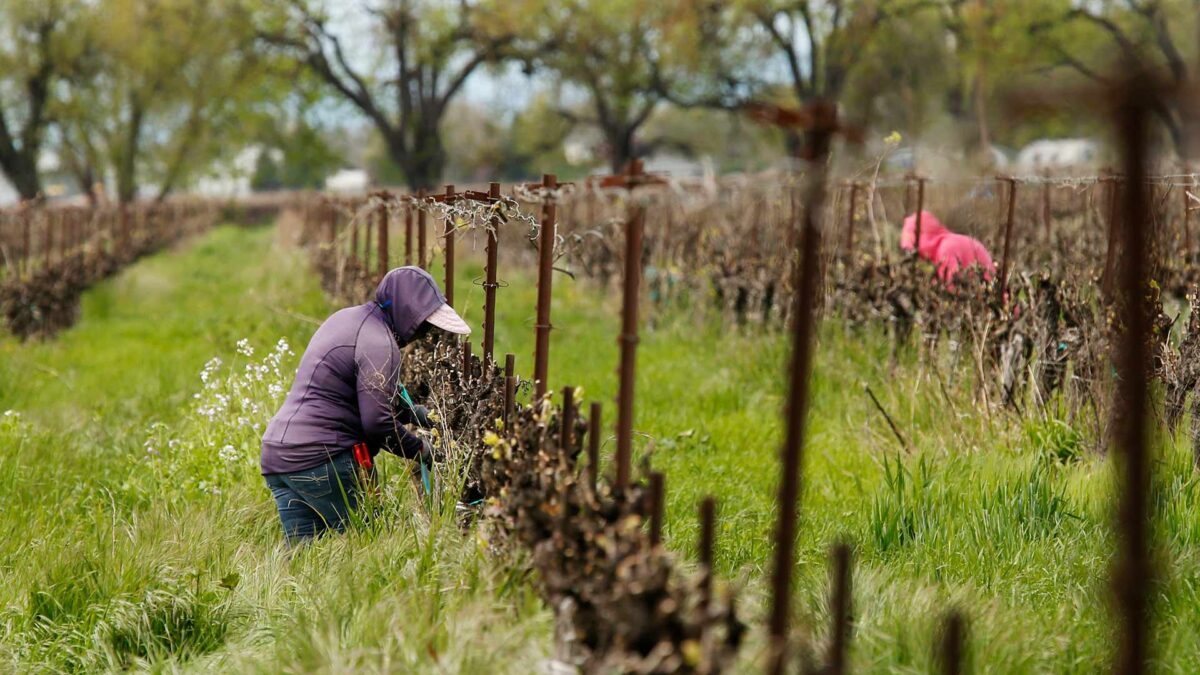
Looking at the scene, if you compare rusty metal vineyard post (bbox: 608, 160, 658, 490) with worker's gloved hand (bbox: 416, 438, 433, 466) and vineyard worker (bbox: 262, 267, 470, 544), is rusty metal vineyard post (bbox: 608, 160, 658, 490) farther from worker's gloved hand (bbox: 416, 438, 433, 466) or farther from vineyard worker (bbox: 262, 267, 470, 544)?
vineyard worker (bbox: 262, 267, 470, 544)

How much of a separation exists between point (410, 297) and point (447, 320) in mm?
162

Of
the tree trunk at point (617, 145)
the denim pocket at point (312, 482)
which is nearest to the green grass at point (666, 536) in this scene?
the denim pocket at point (312, 482)

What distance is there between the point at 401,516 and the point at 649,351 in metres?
6.11

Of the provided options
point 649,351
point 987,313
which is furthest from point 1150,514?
point 649,351

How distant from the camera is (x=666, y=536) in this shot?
4.45 meters

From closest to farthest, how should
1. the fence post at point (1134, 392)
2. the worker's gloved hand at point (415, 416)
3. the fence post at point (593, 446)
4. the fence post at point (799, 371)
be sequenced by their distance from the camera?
the fence post at point (1134, 392) < the fence post at point (799, 371) < the fence post at point (593, 446) < the worker's gloved hand at point (415, 416)

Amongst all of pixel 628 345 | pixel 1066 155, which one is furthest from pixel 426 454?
pixel 1066 155

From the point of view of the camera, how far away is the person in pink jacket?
24.0 ft

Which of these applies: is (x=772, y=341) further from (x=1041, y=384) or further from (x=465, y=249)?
(x=465, y=249)

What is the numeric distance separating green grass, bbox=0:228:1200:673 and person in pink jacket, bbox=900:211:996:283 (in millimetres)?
622

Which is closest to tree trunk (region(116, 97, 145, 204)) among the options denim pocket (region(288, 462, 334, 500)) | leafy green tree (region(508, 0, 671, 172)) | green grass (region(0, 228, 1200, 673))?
leafy green tree (region(508, 0, 671, 172))

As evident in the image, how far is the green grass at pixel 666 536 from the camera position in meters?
3.11

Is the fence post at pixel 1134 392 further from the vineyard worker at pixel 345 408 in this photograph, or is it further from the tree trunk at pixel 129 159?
the tree trunk at pixel 129 159

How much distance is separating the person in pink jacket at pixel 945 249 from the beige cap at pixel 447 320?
3496 millimetres
